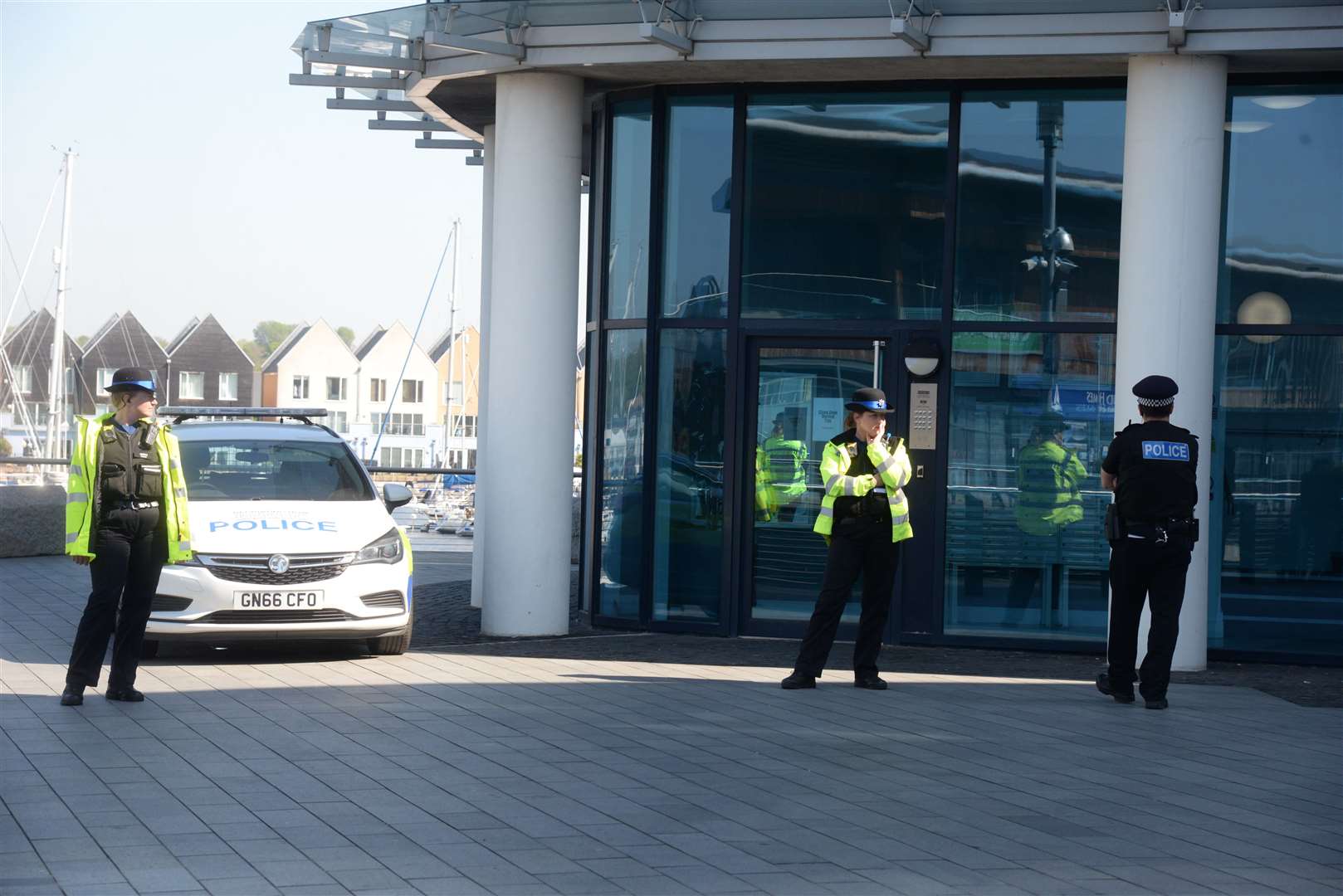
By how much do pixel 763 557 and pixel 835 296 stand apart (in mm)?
2087

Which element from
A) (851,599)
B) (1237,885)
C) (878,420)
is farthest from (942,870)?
(851,599)

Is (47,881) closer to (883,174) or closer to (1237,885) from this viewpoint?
(1237,885)

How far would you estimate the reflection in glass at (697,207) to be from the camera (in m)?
12.6

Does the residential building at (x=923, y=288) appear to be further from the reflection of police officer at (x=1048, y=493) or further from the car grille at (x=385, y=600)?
the car grille at (x=385, y=600)

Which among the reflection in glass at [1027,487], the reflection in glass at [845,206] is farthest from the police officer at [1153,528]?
the reflection in glass at [845,206]

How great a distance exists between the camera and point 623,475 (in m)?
13.0

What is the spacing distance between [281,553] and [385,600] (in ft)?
2.49

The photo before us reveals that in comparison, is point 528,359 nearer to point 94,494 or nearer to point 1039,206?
point 1039,206

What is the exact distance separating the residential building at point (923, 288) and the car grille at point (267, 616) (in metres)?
2.15

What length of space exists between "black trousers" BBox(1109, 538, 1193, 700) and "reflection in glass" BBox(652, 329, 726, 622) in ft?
11.9

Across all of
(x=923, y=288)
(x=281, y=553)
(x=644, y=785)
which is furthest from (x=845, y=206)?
(x=644, y=785)

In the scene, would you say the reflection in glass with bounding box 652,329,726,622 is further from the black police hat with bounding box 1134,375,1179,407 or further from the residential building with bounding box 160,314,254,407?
the residential building with bounding box 160,314,254,407

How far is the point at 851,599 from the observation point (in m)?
12.4

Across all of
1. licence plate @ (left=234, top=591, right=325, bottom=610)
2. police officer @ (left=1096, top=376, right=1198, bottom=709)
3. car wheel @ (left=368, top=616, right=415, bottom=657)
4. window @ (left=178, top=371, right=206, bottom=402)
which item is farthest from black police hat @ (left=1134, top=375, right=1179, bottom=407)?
window @ (left=178, top=371, right=206, bottom=402)
